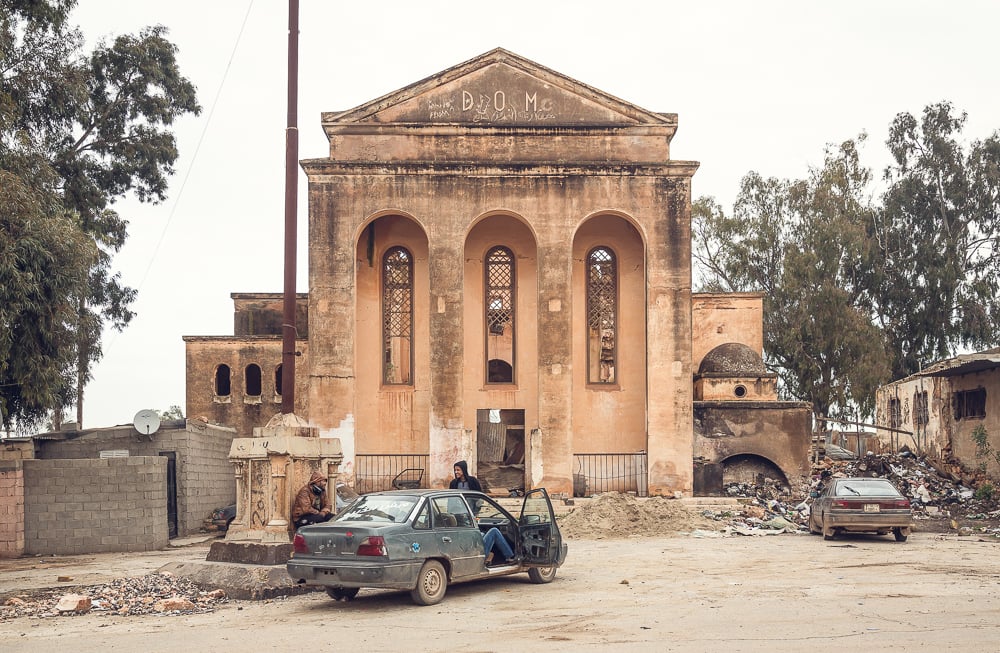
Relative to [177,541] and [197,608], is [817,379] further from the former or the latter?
[197,608]

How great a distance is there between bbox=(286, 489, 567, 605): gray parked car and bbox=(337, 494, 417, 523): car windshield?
12mm

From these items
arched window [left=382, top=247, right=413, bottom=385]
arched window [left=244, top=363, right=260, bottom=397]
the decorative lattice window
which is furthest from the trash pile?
arched window [left=244, top=363, right=260, bottom=397]

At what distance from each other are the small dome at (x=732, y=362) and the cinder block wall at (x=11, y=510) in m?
18.8

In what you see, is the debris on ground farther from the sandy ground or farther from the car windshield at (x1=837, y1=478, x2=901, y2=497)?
the sandy ground

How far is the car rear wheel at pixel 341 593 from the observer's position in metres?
13.2

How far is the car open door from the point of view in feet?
47.6

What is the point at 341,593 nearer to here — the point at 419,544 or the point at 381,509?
the point at 381,509

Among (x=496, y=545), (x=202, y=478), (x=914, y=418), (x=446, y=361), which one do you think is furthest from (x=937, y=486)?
(x=496, y=545)

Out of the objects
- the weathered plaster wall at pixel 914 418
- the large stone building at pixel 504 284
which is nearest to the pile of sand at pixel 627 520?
the large stone building at pixel 504 284

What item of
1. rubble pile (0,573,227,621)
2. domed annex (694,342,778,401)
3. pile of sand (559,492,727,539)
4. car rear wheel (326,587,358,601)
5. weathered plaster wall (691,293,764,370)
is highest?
weathered plaster wall (691,293,764,370)

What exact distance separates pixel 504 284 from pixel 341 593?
19.1 meters

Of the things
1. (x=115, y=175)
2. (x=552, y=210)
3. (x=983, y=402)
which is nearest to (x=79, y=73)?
(x=115, y=175)

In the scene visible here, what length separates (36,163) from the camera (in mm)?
24125

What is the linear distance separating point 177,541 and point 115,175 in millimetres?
19093
